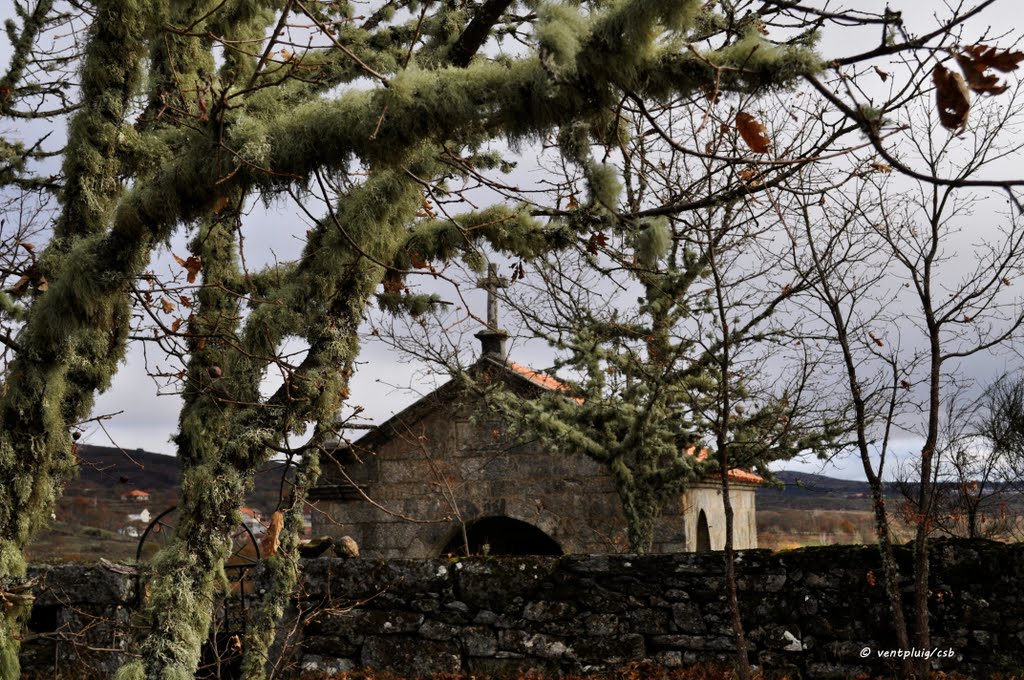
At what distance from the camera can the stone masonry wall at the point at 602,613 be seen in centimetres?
638

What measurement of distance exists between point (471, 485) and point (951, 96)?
1046 cm

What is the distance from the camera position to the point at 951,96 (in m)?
2.02

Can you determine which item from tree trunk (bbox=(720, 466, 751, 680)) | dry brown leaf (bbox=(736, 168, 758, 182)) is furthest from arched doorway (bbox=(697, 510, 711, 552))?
dry brown leaf (bbox=(736, 168, 758, 182))

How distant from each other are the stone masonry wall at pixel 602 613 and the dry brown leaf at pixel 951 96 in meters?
5.17

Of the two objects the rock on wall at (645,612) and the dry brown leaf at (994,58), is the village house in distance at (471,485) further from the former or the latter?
the dry brown leaf at (994,58)

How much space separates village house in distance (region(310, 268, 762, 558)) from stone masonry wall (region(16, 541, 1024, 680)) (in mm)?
4076

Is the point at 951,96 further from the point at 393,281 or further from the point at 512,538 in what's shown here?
the point at 512,538

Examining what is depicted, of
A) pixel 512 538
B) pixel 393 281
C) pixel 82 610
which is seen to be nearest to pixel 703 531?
pixel 512 538

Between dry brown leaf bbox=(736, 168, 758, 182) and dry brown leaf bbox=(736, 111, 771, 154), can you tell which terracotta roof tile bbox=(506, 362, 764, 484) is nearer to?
dry brown leaf bbox=(736, 168, 758, 182)

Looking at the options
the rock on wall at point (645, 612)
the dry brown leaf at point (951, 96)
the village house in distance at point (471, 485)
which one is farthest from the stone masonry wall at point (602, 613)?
the dry brown leaf at point (951, 96)

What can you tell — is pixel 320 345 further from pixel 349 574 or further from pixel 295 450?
pixel 349 574

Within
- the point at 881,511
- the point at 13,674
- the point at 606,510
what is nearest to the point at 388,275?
the point at 13,674

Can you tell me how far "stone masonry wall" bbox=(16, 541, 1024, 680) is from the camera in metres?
6.38

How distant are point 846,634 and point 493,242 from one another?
13.4ft
